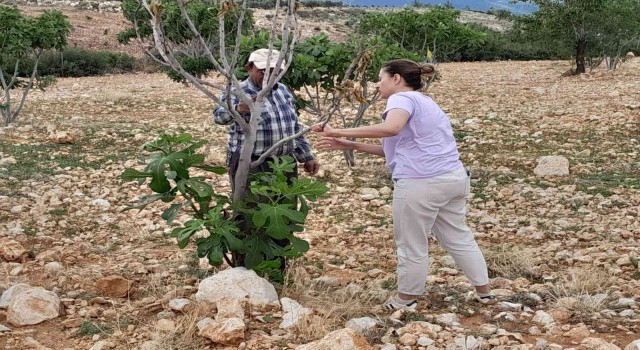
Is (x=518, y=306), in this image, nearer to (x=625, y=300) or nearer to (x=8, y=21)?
(x=625, y=300)

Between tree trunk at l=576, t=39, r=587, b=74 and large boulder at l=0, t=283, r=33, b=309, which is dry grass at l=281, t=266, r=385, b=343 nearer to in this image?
large boulder at l=0, t=283, r=33, b=309

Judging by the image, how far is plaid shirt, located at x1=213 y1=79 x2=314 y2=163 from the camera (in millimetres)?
3854

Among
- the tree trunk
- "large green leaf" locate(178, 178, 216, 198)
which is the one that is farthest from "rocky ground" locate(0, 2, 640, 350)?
the tree trunk

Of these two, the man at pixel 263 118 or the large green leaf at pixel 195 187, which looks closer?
the large green leaf at pixel 195 187

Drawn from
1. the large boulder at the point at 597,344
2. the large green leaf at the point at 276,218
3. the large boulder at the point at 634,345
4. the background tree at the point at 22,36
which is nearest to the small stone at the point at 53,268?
the large green leaf at the point at 276,218

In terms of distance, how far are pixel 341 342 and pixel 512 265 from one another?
184cm

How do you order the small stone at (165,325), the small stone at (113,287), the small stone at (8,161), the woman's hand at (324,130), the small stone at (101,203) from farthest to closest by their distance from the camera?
the small stone at (8,161) < the small stone at (101,203) < the small stone at (113,287) < the woman's hand at (324,130) < the small stone at (165,325)

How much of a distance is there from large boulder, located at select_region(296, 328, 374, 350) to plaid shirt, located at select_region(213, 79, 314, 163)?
4.44 ft

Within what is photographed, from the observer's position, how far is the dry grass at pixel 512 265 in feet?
13.6

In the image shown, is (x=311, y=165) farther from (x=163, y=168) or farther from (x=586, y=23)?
(x=586, y=23)

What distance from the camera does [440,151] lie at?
3.28 metres

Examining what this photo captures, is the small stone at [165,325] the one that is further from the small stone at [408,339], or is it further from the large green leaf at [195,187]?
the small stone at [408,339]

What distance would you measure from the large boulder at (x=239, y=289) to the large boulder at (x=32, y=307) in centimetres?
67

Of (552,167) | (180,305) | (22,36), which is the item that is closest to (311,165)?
(180,305)
